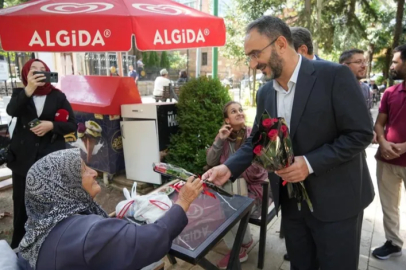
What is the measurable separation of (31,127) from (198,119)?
5.87ft

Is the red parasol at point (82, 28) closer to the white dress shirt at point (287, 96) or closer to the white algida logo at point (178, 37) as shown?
the white algida logo at point (178, 37)

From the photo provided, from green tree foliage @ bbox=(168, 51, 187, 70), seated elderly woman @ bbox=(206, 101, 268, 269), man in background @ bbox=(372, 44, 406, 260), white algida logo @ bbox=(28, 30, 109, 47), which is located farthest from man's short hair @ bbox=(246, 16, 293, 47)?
green tree foliage @ bbox=(168, 51, 187, 70)

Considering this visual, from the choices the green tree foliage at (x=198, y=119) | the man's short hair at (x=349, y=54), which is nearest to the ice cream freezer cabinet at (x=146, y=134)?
the green tree foliage at (x=198, y=119)

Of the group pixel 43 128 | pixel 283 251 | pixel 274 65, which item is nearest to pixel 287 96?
pixel 274 65

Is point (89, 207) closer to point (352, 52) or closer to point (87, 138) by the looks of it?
point (352, 52)

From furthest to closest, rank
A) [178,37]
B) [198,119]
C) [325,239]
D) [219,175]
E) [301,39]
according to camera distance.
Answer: [198,119], [178,37], [301,39], [219,175], [325,239]

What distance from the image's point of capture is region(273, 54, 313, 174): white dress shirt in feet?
5.31

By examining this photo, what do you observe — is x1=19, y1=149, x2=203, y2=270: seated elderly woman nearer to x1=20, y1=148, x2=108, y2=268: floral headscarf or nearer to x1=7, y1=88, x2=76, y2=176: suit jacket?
x1=20, y1=148, x2=108, y2=268: floral headscarf

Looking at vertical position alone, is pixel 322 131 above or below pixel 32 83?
below

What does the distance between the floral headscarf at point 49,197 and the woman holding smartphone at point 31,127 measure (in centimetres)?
140

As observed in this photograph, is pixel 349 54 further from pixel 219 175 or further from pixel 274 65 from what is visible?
pixel 219 175

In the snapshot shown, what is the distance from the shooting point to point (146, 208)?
1773 mm

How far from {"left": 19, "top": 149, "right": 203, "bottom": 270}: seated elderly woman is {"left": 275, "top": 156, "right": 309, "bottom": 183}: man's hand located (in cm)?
63

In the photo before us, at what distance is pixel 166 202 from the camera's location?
1822 millimetres
